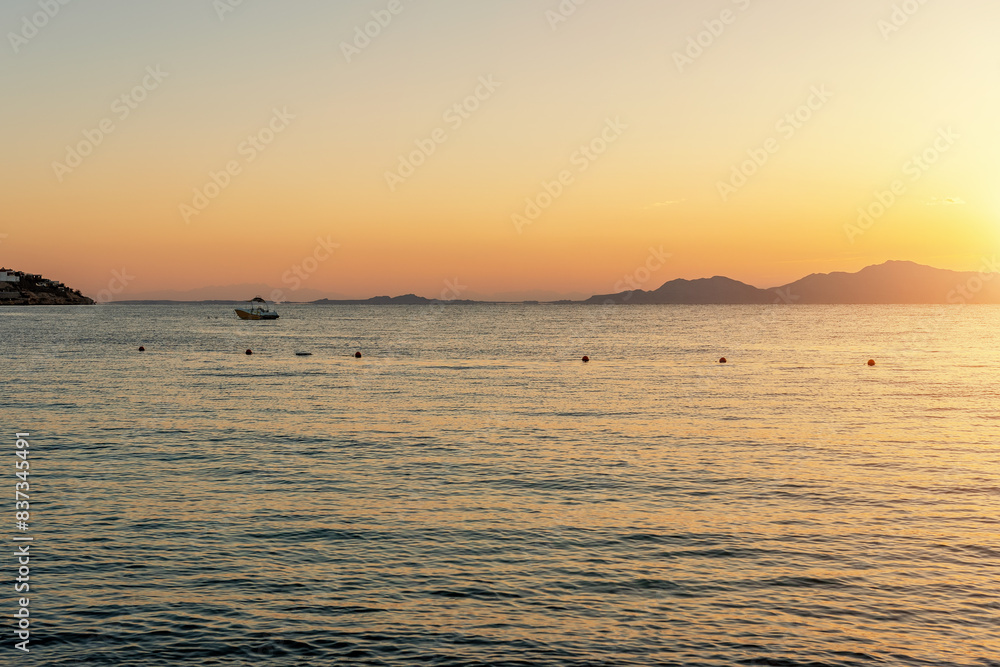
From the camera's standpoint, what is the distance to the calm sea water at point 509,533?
15461 millimetres

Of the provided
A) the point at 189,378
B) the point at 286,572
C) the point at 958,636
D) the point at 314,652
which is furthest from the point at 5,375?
the point at 958,636

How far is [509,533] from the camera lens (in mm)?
22406

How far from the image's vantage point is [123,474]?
98.1 ft

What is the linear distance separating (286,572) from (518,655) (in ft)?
22.8

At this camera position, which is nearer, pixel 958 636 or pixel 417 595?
pixel 958 636

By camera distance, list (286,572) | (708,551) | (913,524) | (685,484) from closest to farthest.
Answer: (286,572) < (708,551) < (913,524) < (685,484)

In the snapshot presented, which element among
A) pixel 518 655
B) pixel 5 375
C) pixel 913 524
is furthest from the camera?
pixel 5 375

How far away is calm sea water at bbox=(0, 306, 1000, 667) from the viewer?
50.7 feet

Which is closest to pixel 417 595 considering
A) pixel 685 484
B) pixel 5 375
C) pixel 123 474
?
pixel 685 484

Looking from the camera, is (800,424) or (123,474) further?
(800,424)

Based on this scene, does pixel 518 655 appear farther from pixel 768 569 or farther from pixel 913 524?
pixel 913 524

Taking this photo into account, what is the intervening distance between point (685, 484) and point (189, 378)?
54.8 meters

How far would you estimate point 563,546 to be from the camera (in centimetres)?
2128

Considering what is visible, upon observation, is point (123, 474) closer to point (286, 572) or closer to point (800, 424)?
point (286, 572)
